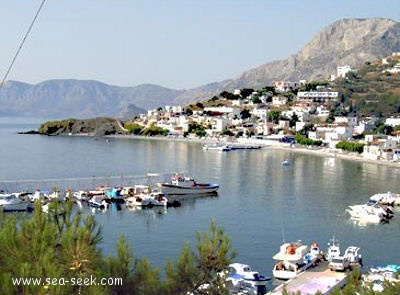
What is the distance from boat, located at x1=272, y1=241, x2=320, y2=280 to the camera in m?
10.2

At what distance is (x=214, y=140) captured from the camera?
48469 mm

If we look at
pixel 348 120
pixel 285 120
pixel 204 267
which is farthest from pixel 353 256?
pixel 285 120

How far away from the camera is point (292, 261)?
10516mm

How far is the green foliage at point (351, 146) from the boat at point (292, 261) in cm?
2622

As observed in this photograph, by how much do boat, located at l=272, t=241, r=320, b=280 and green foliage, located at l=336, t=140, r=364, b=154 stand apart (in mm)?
26223

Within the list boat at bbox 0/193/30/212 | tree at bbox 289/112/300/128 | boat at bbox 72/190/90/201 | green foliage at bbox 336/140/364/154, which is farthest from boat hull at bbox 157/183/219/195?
tree at bbox 289/112/300/128

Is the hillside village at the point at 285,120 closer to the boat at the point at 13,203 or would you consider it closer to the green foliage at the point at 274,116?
the green foliage at the point at 274,116

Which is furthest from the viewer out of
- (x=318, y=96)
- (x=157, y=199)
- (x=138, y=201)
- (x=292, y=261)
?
(x=318, y=96)

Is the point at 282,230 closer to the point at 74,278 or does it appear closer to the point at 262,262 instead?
the point at 262,262

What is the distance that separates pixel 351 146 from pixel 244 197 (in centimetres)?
1931

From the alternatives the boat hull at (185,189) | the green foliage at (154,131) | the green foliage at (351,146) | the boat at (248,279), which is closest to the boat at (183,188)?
the boat hull at (185,189)

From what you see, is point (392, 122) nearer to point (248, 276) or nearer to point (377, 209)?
point (377, 209)

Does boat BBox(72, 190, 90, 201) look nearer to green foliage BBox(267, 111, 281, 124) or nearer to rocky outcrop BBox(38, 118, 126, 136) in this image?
green foliage BBox(267, 111, 281, 124)

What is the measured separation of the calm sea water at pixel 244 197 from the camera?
12914mm
